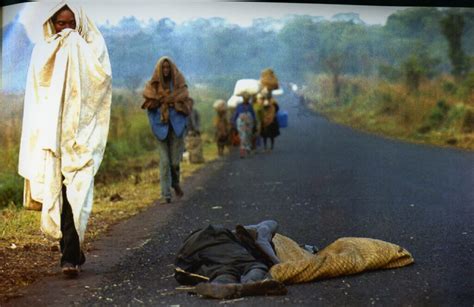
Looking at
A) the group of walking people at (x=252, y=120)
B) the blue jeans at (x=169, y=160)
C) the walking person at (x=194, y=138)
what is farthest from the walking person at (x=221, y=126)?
the blue jeans at (x=169, y=160)

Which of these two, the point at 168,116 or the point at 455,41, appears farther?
the point at 168,116

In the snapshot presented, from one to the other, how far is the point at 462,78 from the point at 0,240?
2.37 meters

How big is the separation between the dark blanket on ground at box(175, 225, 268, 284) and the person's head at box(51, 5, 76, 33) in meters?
1.11

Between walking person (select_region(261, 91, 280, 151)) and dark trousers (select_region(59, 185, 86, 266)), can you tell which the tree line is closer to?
walking person (select_region(261, 91, 280, 151))

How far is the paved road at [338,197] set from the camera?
251 inches

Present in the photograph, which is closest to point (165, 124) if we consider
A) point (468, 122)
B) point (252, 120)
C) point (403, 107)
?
point (252, 120)

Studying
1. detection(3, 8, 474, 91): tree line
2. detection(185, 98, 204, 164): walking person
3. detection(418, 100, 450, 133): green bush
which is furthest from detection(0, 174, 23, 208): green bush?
detection(418, 100, 450, 133): green bush

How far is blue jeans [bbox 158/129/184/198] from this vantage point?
24.4 feet

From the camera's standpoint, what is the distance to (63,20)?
5.92 metres

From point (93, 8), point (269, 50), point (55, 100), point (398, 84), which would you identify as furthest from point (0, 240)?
point (398, 84)

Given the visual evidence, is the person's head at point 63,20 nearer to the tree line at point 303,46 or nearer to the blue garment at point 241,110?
the tree line at point 303,46

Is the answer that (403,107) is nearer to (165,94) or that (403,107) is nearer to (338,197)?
(338,197)

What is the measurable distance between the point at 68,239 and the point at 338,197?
147cm

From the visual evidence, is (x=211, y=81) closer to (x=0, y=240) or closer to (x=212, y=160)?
(x=212, y=160)
